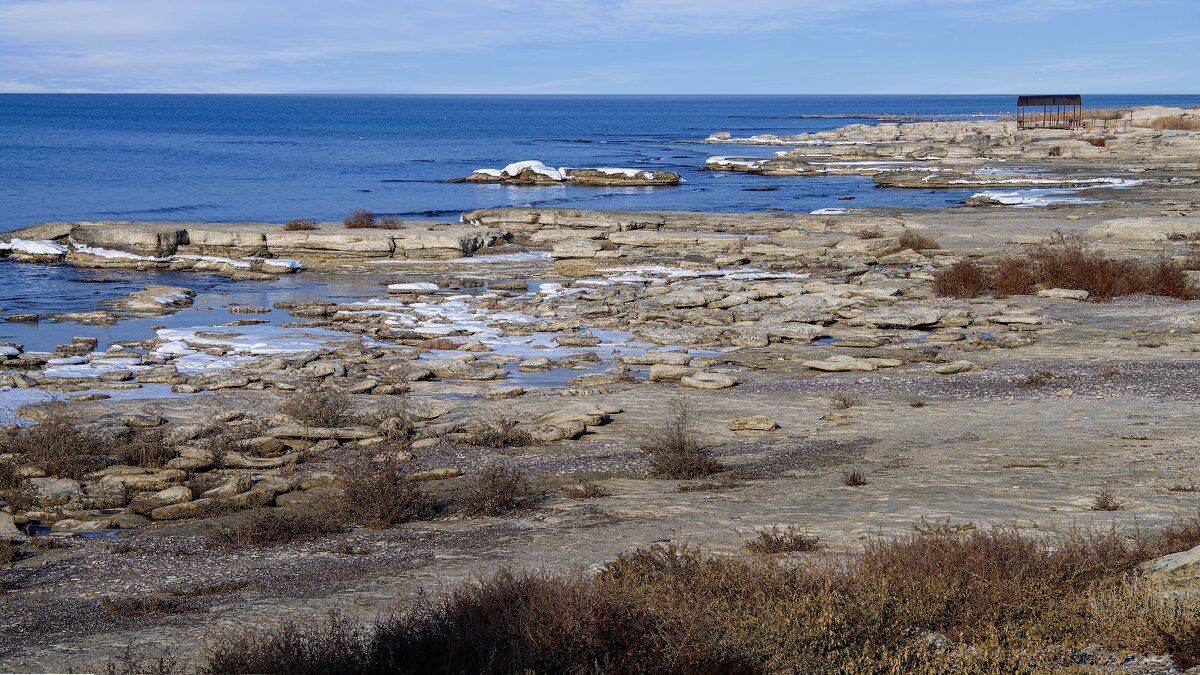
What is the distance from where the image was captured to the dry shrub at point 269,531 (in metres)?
8.76

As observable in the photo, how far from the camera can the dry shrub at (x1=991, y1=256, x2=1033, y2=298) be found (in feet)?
72.6

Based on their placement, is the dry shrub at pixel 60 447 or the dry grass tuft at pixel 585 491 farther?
the dry shrub at pixel 60 447

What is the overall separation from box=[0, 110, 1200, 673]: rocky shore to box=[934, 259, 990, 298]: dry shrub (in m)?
0.07

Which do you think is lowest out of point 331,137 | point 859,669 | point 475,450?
point 475,450

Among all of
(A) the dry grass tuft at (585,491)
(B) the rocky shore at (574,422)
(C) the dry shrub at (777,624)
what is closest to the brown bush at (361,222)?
(B) the rocky shore at (574,422)

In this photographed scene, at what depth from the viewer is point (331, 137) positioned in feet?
376

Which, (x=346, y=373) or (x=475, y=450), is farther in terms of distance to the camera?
(x=346, y=373)

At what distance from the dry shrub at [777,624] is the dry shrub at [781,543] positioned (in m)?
1.23

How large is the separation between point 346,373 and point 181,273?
1626 cm

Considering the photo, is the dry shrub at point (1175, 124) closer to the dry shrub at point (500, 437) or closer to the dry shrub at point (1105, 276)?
the dry shrub at point (1105, 276)

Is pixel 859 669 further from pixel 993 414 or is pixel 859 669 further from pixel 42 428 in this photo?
pixel 42 428

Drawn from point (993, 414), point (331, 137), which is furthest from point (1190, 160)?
point (331, 137)

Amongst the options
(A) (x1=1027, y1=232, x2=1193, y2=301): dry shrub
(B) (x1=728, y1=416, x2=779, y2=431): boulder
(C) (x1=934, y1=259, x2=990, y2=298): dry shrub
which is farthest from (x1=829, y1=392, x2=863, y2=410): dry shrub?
(A) (x1=1027, y1=232, x2=1193, y2=301): dry shrub

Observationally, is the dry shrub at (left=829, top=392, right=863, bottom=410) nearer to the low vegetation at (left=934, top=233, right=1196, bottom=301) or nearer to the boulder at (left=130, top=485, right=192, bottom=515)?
the boulder at (left=130, top=485, right=192, bottom=515)
